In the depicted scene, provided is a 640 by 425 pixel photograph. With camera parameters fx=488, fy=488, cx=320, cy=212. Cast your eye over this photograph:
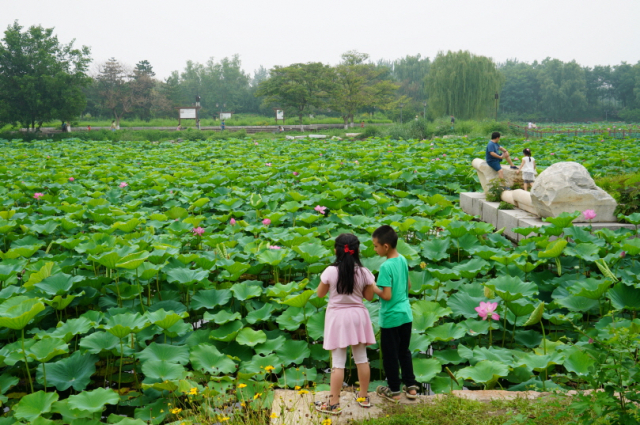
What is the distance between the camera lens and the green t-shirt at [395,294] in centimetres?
239

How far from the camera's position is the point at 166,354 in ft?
9.20

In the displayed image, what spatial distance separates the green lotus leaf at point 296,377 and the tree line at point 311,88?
76.0 ft

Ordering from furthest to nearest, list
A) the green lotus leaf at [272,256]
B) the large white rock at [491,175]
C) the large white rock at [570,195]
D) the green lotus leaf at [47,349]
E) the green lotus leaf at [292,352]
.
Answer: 1. the large white rock at [491,175]
2. the large white rock at [570,195]
3. the green lotus leaf at [272,256]
4. the green lotus leaf at [292,352]
5. the green lotus leaf at [47,349]

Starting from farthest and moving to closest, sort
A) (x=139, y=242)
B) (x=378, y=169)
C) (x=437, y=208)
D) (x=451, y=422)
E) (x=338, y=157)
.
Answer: (x=338, y=157)
(x=378, y=169)
(x=437, y=208)
(x=139, y=242)
(x=451, y=422)

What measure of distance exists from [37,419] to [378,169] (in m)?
7.04

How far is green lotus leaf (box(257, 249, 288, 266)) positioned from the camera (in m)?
3.85

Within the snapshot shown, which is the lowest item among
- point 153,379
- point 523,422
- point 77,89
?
point 153,379

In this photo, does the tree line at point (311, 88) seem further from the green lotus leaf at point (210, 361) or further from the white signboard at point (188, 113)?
the green lotus leaf at point (210, 361)

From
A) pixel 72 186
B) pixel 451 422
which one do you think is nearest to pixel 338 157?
pixel 72 186

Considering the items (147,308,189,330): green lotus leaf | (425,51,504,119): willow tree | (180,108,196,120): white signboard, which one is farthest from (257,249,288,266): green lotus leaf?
(425,51,504,119): willow tree

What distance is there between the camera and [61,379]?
2.71m

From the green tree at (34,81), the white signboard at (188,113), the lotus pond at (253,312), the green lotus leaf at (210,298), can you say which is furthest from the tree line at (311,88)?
the green lotus leaf at (210,298)

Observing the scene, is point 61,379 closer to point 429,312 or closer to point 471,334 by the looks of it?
point 429,312

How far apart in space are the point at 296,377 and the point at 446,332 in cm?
96
